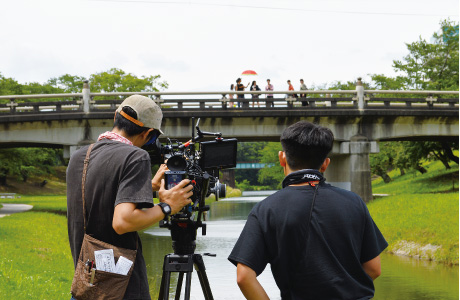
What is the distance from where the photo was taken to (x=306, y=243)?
287cm

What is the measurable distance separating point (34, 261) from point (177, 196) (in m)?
9.31

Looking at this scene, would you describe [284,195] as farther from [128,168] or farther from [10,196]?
[10,196]

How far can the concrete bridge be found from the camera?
89.0ft

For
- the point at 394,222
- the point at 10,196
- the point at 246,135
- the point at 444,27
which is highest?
the point at 444,27

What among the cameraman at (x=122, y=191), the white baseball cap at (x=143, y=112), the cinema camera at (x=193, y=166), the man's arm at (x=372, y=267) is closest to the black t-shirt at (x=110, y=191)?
the cameraman at (x=122, y=191)

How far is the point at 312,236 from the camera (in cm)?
287

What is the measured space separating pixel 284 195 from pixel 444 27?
151 feet

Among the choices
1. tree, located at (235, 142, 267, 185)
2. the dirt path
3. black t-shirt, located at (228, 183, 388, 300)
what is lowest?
tree, located at (235, 142, 267, 185)

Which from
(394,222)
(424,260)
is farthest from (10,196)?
(424,260)

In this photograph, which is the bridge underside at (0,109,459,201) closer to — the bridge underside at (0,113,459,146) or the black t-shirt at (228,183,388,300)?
the bridge underside at (0,113,459,146)

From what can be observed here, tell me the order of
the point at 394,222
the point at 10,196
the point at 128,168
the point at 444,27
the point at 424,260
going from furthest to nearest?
the point at 10,196, the point at 444,27, the point at 394,222, the point at 424,260, the point at 128,168

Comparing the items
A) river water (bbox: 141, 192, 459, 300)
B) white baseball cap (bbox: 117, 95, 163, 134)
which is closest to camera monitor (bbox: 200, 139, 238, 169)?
white baseball cap (bbox: 117, 95, 163, 134)

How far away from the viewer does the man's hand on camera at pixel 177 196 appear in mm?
3420

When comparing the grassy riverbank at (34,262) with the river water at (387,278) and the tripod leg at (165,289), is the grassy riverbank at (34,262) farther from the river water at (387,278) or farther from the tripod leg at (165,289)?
the tripod leg at (165,289)
